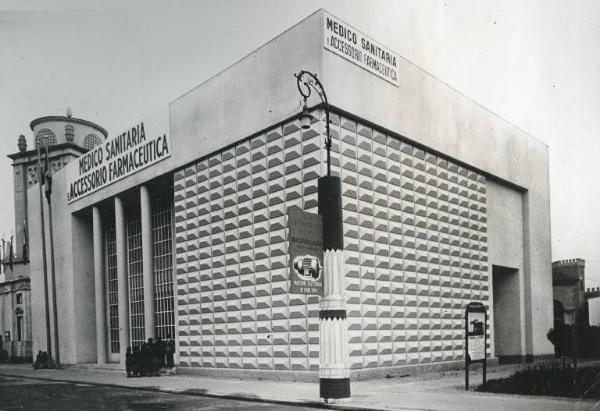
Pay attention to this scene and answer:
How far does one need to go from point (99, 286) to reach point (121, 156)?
732cm

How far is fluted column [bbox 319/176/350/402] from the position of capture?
Result: 13.3 metres

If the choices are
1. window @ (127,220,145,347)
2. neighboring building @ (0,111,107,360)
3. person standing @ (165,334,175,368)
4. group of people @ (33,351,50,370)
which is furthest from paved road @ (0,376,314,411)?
neighboring building @ (0,111,107,360)

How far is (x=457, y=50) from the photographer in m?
15.6

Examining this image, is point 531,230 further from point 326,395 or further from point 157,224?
point 326,395

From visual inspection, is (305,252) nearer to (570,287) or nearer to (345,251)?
(345,251)

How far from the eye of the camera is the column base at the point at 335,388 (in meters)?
13.2

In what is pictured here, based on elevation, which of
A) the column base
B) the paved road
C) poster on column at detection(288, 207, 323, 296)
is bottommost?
the paved road

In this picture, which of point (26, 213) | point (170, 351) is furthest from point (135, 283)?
point (26, 213)

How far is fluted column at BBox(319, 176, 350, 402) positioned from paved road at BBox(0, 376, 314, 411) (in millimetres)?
975

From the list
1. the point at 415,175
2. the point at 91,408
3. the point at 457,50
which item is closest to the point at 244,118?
the point at 415,175

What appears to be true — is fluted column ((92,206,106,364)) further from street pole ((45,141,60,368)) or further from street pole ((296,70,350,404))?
street pole ((296,70,350,404))

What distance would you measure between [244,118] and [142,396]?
9712mm

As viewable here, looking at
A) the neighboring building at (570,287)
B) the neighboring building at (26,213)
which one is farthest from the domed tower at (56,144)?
the neighboring building at (570,287)

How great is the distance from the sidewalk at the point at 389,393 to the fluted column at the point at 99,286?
10.2m
